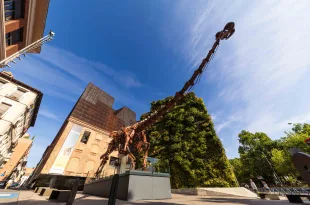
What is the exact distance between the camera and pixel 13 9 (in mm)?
10516

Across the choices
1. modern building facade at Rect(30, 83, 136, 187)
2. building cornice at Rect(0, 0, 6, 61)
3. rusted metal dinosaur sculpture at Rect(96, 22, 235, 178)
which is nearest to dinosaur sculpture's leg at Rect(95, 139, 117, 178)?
rusted metal dinosaur sculpture at Rect(96, 22, 235, 178)

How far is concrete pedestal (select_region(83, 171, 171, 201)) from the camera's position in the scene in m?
6.70

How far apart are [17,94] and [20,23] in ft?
49.7

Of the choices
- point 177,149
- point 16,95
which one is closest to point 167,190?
point 177,149

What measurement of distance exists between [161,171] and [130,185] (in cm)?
303

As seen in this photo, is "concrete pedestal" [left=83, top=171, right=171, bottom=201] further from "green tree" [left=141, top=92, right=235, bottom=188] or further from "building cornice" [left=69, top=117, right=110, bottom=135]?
"building cornice" [left=69, top=117, right=110, bottom=135]

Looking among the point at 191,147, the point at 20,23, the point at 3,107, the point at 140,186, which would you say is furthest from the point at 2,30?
the point at 191,147

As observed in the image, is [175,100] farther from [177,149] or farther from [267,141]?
[267,141]

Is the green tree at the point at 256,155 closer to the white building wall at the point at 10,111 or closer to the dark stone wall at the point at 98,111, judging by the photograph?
the dark stone wall at the point at 98,111

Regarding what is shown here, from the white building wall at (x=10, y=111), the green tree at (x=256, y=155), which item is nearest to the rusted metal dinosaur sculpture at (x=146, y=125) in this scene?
the white building wall at (x=10, y=111)

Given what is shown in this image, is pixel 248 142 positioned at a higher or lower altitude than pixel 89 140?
higher

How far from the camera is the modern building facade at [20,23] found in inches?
399

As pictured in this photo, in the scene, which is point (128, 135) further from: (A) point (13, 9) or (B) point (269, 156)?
(B) point (269, 156)

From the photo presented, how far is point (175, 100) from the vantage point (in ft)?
26.8
